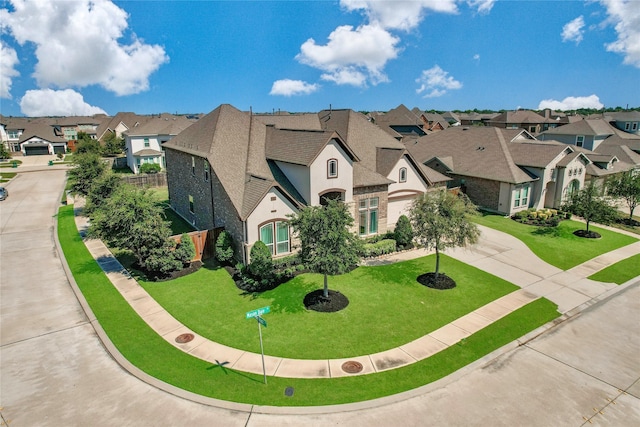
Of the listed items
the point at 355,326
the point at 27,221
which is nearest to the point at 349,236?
the point at 355,326

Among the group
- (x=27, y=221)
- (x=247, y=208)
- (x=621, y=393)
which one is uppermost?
(x=247, y=208)

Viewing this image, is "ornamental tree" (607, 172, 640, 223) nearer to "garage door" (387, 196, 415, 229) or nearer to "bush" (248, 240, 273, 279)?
"garage door" (387, 196, 415, 229)

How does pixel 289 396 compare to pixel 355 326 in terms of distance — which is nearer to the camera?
pixel 289 396

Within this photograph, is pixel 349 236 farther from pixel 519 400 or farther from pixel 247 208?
pixel 519 400

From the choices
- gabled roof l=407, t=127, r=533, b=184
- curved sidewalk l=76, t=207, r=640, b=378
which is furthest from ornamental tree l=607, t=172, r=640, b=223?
gabled roof l=407, t=127, r=533, b=184

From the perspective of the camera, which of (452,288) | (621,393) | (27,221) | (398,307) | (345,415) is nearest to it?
(345,415)

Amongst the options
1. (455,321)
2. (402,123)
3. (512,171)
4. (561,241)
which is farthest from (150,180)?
(402,123)
